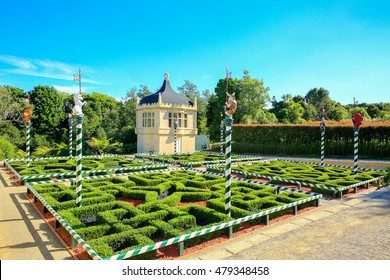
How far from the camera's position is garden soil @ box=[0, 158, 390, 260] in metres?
5.97

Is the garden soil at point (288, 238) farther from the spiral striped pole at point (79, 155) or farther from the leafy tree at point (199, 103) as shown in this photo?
the leafy tree at point (199, 103)

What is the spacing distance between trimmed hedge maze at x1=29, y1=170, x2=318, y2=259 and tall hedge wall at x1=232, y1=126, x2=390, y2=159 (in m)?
16.6

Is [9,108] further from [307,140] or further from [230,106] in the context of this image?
[230,106]

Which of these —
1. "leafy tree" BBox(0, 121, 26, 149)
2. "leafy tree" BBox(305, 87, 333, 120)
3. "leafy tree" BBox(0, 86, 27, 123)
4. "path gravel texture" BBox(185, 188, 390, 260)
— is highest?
"leafy tree" BBox(305, 87, 333, 120)

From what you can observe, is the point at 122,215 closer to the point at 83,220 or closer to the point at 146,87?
the point at 83,220

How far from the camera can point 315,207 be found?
9805mm

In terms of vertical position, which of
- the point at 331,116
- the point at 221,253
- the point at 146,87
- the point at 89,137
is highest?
the point at 146,87

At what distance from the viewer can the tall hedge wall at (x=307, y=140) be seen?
22.9 meters

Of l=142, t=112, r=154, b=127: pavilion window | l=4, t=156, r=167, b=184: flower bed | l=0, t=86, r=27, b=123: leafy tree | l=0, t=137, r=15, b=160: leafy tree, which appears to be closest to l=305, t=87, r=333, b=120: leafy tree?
l=142, t=112, r=154, b=127: pavilion window

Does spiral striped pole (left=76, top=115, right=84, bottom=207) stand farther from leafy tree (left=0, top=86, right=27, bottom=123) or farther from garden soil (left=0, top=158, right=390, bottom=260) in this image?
leafy tree (left=0, top=86, right=27, bottom=123)

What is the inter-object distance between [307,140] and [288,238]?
72.2 ft

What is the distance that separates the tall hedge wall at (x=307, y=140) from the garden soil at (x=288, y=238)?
15.4 m

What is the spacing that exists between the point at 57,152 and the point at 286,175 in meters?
26.0

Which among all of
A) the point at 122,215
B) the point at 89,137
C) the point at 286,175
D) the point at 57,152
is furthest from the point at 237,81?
the point at 122,215
